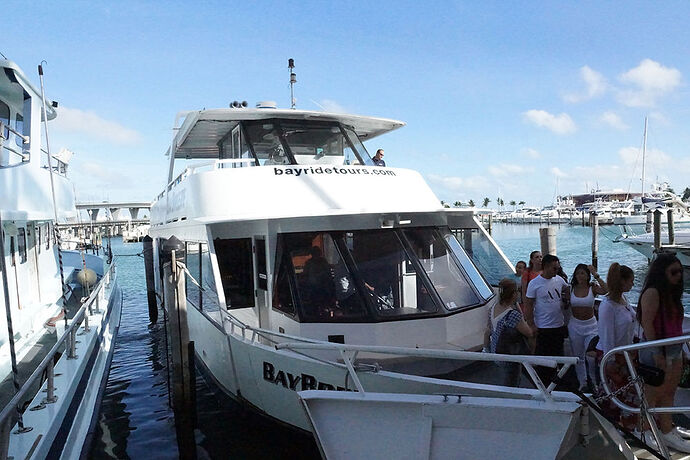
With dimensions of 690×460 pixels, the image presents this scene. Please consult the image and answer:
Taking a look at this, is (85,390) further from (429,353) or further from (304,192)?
(429,353)

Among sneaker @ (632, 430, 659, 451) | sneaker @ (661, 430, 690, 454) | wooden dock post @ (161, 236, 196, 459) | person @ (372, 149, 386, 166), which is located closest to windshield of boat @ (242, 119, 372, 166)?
person @ (372, 149, 386, 166)

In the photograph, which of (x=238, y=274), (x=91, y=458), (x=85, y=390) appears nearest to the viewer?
(x=91, y=458)

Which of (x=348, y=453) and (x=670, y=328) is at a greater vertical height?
(x=670, y=328)

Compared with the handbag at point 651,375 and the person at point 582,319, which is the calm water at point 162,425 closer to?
the person at point 582,319

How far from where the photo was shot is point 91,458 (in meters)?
7.11

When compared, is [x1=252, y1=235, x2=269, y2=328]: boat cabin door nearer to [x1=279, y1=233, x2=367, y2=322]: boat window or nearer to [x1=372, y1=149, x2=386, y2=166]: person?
[x1=279, y1=233, x2=367, y2=322]: boat window

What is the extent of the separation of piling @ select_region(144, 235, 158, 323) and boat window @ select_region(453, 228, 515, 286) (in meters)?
11.7

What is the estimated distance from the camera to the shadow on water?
6730mm

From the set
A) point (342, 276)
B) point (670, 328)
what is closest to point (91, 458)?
point (342, 276)

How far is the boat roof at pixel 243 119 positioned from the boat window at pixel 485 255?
9.37 ft

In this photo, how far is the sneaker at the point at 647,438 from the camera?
13.6 ft

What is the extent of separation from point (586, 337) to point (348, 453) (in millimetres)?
2992

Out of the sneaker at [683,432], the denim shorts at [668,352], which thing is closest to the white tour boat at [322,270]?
the denim shorts at [668,352]

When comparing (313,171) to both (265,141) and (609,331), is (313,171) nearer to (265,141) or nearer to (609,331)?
(265,141)
